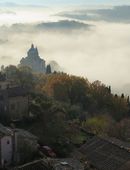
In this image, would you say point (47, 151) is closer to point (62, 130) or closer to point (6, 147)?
point (6, 147)

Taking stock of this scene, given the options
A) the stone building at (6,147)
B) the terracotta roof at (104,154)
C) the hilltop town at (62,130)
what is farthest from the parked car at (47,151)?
the stone building at (6,147)

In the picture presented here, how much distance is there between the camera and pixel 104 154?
129 ft

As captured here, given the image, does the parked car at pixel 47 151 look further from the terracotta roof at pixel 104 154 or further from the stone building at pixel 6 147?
the stone building at pixel 6 147

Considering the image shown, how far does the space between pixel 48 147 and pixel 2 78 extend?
2970 cm

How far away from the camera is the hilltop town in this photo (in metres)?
39.1

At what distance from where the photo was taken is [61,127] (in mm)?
48906

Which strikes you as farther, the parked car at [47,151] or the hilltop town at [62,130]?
the parked car at [47,151]

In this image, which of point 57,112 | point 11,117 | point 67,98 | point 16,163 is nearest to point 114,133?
point 57,112

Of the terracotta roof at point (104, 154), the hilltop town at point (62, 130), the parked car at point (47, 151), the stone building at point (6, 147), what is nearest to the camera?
the terracotta roof at point (104, 154)

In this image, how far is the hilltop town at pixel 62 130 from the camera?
39072 mm

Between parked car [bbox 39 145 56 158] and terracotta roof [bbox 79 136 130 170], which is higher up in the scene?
terracotta roof [bbox 79 136 130 170]

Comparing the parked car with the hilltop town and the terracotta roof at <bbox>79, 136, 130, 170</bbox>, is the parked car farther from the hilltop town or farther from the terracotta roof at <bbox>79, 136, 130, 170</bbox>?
the terracotta roof at <bbox>79, 136, 130, 170</bbox>

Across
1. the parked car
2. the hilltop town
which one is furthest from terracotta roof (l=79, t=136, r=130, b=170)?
the parked car

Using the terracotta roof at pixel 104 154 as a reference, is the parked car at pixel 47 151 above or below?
below
